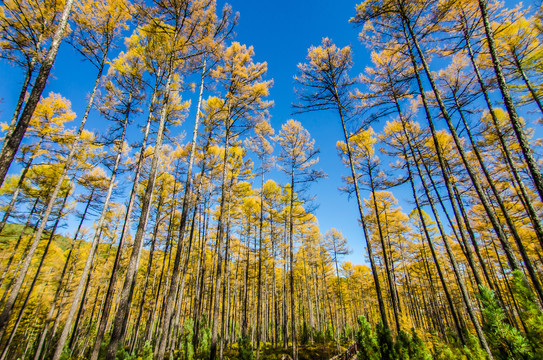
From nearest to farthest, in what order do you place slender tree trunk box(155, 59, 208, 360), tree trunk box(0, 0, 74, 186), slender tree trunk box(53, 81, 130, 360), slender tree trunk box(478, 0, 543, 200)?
tree trunk box(0, 0, 74, 186) → slender tree trunk box(478, 0, 543, 200) → slender tree trunk box(155, 59, 208, 360) → slender tree trunk box(53, 81, 130, 360)

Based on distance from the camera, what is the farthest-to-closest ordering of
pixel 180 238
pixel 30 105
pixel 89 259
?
1. pixel 89 259
2. pixel 180 238
3. pixel 30 105

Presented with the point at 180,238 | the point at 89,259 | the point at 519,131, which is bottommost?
the point at 89,259

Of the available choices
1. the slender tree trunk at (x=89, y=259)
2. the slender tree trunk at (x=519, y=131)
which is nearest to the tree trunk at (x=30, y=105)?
the slender tree trunk at (x=89, y=259)

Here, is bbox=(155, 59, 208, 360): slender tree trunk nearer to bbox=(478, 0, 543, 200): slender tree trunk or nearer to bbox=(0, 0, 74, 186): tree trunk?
bbox=(0, 0, 74, 186): tree trunk

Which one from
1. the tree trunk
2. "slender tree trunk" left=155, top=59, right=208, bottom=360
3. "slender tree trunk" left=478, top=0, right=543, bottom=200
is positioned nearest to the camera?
the tree trunk

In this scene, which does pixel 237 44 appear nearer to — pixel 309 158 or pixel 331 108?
pixel 331 108

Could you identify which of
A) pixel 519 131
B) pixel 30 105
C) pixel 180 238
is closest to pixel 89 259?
pixel 180 238

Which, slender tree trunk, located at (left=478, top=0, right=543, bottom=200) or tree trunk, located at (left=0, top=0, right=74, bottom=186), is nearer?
tree trunk, located at (left=0, top=0, right=74, bottom=186)

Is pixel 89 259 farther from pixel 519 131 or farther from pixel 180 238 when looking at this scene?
pixel 519 131

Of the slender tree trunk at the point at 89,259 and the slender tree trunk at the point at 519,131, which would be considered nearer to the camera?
the slender tree trunk at the point at 519,131

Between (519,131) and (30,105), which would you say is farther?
(519,131)

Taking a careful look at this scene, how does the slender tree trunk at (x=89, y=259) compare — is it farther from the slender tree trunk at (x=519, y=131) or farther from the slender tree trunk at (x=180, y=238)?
the slender tree trunk at (x=519, y=131)

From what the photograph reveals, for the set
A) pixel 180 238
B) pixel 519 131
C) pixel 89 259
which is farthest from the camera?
pixel 89 259

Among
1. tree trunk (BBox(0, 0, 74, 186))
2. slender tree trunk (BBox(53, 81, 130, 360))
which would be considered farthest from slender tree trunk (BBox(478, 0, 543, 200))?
slender tree trunk (BBox(53, 81, 130, 360))
